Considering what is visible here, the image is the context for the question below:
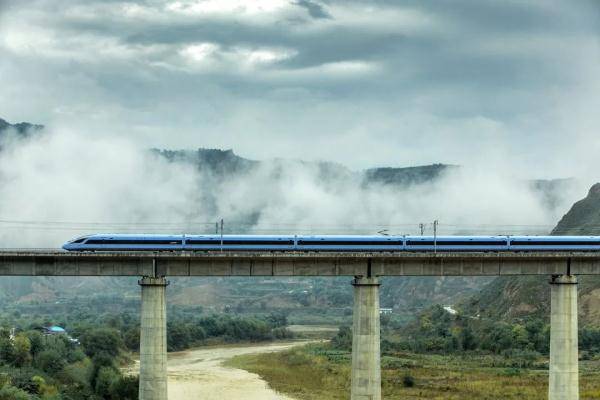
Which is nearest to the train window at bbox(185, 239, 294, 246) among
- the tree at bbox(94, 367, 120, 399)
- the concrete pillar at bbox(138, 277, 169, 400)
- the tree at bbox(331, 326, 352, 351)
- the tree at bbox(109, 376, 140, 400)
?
the concrete pillar at bbox(138, 277, 169, 400)

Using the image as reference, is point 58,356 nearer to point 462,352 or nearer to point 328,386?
point 328,386

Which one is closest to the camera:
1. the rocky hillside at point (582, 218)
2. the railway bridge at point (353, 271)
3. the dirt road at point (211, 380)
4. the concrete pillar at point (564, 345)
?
the railway bridge at point (353, 271)

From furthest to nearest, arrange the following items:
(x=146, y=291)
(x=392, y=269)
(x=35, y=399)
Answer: (x=35, y=399)
(x=392, y=269)
(x=146, y=291)

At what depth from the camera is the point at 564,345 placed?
62250mm

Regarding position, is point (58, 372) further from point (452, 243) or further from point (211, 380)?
point (452, 243)

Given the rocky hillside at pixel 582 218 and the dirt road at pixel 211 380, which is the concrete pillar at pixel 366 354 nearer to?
the dirt road at pixel 211 380

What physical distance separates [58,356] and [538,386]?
54.1m

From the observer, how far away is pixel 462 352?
120m

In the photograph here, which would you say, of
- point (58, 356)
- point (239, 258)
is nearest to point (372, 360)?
point (239, 258)

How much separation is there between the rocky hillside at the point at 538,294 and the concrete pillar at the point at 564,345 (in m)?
71.7

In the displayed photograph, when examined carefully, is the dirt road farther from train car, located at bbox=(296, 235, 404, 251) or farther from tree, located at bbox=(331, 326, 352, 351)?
train car, located at bbox=(296, 235, 404, 251)

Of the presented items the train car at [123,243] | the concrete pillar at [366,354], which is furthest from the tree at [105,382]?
the concrete pillar at [366,354]

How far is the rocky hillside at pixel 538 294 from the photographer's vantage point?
139125mm

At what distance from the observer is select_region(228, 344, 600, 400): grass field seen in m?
84.8
